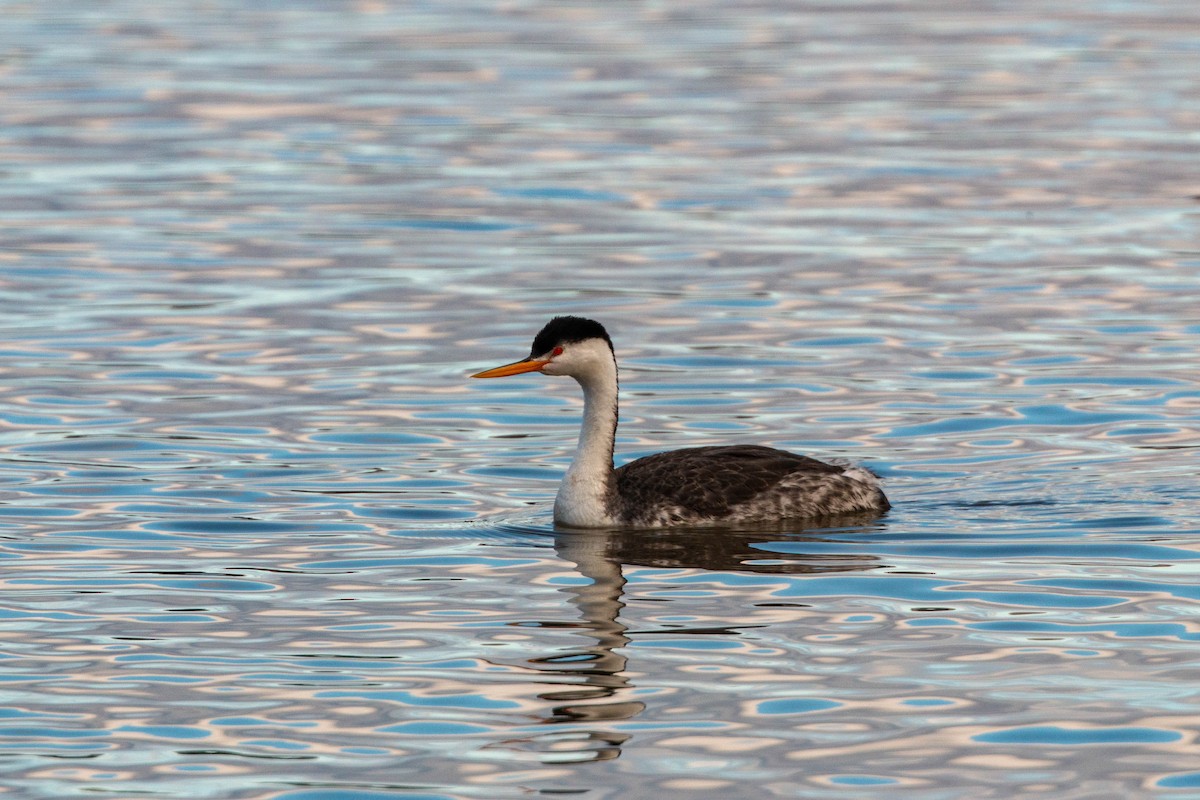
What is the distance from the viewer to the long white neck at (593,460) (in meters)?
15.2

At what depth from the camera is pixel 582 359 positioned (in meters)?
15.4

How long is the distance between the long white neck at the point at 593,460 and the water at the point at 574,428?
0.22m

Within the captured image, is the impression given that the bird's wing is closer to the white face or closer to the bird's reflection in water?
the bird's reflection in water

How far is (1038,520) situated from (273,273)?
11872 millimetres

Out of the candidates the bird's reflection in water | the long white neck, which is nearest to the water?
the bird's reflection in water

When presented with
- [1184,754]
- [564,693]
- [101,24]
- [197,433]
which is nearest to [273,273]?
[197,433]

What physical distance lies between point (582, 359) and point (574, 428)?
306 centimetres

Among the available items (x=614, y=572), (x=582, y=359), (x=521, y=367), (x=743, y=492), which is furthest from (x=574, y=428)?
(x=614, y=572)

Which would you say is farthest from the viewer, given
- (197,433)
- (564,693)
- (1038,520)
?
(197,433)

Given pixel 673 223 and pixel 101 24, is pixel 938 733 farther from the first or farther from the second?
pixel 101 24

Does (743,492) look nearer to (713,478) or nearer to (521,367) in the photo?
(713,478)

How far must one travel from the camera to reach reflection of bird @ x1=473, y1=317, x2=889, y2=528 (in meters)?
15.2

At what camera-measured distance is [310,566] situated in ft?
45.3

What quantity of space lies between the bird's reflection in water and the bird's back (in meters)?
0.11
